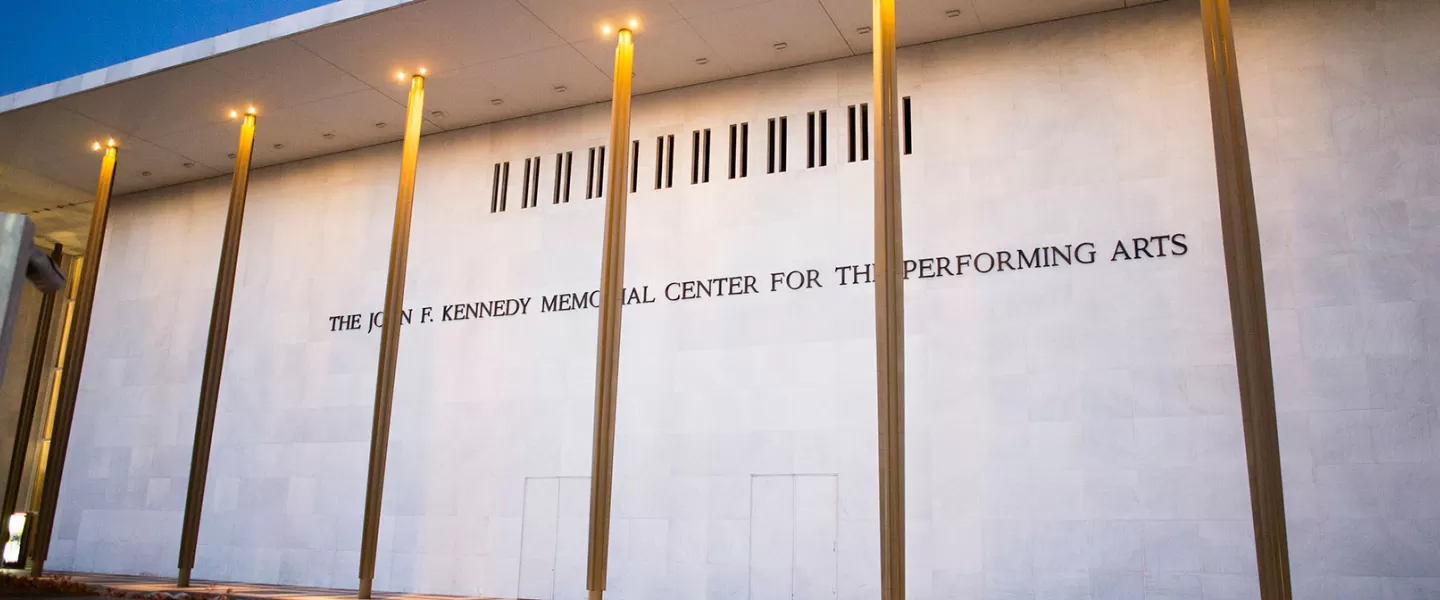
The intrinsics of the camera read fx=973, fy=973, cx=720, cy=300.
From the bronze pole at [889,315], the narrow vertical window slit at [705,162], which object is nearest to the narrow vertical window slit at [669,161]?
the narrow vertical window slit at [705,162]

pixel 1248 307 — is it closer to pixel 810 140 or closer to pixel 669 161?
pixel 810 140

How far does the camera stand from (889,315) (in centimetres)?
750

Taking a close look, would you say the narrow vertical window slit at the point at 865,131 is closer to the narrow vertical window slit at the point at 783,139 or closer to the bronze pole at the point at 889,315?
the narrow vertical window slit at the point at 783,139

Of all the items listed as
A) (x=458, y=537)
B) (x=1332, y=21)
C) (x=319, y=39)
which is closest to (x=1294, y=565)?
(x=1332, y=21)

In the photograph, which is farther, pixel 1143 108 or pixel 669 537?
pixel 669 537

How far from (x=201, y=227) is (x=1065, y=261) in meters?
12.7

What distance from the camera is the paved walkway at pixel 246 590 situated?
33.0 ft

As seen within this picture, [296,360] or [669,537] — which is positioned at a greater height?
[296,360]

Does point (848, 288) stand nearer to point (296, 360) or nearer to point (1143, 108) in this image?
point (1143, 108)

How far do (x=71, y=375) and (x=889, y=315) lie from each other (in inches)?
431

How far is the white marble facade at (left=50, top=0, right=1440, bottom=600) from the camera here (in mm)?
8266

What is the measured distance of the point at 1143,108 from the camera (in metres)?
9.34

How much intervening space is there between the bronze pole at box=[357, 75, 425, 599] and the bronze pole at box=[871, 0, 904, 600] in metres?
5.20

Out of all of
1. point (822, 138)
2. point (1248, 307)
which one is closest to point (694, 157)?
point (822, 138)
